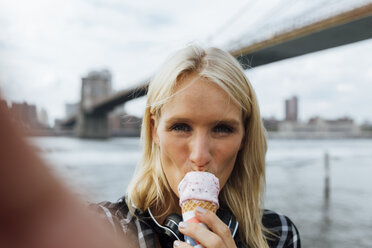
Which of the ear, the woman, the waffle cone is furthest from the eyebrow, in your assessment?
the waffle cone

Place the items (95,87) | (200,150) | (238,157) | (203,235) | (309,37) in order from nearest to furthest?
(203,235) → (200,150) → (238,157) → (309,37) → (95,87)

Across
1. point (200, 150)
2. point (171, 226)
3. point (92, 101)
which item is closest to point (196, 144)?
point (200, 150)

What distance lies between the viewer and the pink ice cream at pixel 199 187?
A: 3.59 ft

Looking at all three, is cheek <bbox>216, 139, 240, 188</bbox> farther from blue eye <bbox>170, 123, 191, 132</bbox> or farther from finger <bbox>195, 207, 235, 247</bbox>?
finger <bbox>195, 207, 235, 247</bbox>

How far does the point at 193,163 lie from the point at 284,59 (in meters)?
20.1

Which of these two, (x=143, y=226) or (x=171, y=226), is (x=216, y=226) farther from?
(x=143, y=226)

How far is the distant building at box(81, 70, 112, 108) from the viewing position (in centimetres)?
3603

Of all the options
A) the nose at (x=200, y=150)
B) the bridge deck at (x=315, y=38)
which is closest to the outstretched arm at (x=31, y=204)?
the nose at (x=200, y=150)

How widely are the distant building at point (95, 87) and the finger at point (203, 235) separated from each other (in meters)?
35.8

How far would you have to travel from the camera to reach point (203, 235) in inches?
34.2

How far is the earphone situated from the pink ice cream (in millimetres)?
72

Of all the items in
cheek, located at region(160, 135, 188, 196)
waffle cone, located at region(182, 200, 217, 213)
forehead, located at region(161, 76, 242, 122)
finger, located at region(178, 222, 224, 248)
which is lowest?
finger, located at region(178, 222, 224, 248)

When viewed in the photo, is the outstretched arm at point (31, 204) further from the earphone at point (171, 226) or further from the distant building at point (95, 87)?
the distant building at point (95, 87)

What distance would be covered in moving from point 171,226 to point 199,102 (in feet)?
1.36
